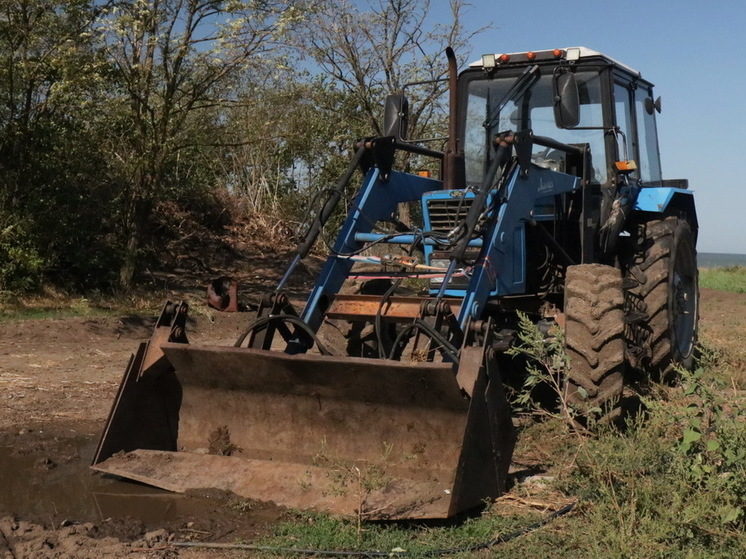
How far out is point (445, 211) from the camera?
22.9 ft

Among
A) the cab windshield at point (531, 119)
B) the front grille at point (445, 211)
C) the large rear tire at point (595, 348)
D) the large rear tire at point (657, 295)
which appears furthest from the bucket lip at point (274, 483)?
the cab windshield at point (531, 119)

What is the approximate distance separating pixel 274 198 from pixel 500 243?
46.0 feet

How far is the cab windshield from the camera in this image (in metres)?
7.56

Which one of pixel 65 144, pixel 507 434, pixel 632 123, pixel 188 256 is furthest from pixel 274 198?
pixel 507 434

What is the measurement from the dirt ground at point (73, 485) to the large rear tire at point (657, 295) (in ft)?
4.14

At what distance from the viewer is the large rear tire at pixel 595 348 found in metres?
5.95

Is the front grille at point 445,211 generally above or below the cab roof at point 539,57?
below

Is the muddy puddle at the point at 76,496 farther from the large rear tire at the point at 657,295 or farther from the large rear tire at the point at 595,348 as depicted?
the large rear tire at the point at 657,295

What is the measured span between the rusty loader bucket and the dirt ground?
0.20 metres

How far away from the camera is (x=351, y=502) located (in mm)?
4941

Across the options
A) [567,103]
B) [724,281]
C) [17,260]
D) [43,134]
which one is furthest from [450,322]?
[724,281]

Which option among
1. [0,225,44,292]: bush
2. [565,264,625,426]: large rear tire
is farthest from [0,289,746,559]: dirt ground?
[565,264,625,426]: large rear tire

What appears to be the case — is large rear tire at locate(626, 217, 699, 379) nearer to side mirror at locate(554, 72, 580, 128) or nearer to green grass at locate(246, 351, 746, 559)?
side mirror at locate(554, 72, 580, 128)

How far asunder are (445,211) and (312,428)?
2183mm
